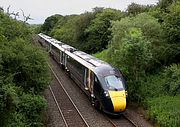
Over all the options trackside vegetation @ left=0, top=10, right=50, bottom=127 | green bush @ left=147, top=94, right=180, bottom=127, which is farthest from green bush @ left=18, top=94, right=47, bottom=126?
green bush @ left=147, top=94, right=180, bottom=127

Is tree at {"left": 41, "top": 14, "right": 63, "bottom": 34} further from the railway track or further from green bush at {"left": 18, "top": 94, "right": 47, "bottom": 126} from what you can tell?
green bush at {"left": 18, "top": 94, "right": 47, "bottom": 126}

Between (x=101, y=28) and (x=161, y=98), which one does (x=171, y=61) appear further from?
(x=101, y=28)

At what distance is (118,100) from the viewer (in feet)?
66.1

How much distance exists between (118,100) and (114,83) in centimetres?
136

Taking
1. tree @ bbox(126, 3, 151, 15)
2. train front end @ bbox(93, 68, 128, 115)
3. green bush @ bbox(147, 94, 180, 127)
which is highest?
tree @ bbox(126, 3, 151, 15)

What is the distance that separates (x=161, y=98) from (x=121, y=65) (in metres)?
3.98

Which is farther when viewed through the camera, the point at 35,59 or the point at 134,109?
the point at 134,109

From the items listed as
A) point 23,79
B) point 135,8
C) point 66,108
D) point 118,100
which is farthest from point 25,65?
point 135,8

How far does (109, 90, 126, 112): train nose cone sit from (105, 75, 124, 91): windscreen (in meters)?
0.39

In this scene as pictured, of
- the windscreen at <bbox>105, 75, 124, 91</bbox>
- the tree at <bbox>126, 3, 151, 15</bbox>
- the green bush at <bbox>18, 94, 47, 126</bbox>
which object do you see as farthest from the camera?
the tree at <bbox>126, 3, 151, 15</bbox>

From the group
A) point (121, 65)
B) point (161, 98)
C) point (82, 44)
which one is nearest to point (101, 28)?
point (82, 44)

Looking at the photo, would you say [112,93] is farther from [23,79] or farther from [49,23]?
[49,23]

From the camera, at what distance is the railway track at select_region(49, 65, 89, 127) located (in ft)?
66.5

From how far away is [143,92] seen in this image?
23.6 metres
